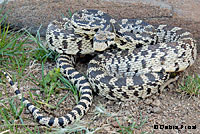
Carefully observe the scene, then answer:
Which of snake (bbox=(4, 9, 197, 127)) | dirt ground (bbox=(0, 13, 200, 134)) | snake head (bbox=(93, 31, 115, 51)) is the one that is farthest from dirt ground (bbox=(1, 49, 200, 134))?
snake head (bbox=(93, 31, 115, 51))

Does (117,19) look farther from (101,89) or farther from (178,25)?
(101,89)

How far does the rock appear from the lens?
6.53 meters

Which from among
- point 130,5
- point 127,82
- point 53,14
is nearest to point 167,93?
point 127,82

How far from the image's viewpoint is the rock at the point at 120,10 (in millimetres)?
6531

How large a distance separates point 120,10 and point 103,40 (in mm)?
1390

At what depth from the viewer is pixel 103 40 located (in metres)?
5.71

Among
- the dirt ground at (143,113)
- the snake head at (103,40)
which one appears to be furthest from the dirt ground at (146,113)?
the snake head at (103,40)

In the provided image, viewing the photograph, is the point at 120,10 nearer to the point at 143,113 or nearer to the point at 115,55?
the point at 115,55

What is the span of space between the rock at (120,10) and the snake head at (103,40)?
107 cm

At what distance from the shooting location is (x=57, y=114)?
5273 mm

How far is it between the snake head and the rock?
3.51 feet

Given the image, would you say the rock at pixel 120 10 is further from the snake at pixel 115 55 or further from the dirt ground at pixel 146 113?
the dirt ground at pixel 146 113

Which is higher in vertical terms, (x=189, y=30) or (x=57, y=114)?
(x=189, y=30)

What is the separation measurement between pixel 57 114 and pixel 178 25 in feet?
11.7
